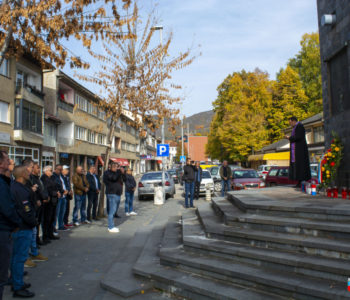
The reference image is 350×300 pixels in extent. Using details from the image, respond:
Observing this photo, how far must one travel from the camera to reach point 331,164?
26.7 feet

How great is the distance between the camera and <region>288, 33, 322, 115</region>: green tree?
44.6m

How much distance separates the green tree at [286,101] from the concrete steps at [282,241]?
128 feet

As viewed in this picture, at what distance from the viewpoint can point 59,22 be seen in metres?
7.91

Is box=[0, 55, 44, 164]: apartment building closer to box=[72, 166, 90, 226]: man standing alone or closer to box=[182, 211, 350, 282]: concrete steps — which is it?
box=[72, 166, 90, 226]: man standing alone

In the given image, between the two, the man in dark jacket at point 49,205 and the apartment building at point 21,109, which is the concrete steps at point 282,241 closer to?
the man in dark jacket at point 49,205

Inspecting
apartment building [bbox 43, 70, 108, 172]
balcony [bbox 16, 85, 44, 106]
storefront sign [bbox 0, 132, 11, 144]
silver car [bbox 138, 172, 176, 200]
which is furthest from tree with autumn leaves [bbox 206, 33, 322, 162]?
storefront sign [bbox 0, 132, 11, 144]

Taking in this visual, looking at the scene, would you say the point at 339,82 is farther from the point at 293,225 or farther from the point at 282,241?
the point at 282,241

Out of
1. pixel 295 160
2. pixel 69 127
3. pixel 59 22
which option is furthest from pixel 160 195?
pixel 69 127

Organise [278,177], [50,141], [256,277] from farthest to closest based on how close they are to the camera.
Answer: [50,141]
[278,177]
[256,277]

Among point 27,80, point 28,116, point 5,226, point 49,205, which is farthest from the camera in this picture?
point 27,80

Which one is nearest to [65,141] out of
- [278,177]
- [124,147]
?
[278,177]

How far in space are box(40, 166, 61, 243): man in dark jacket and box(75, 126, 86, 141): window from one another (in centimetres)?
2780

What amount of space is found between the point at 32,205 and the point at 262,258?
3599 mm

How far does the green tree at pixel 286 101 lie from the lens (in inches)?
1679
